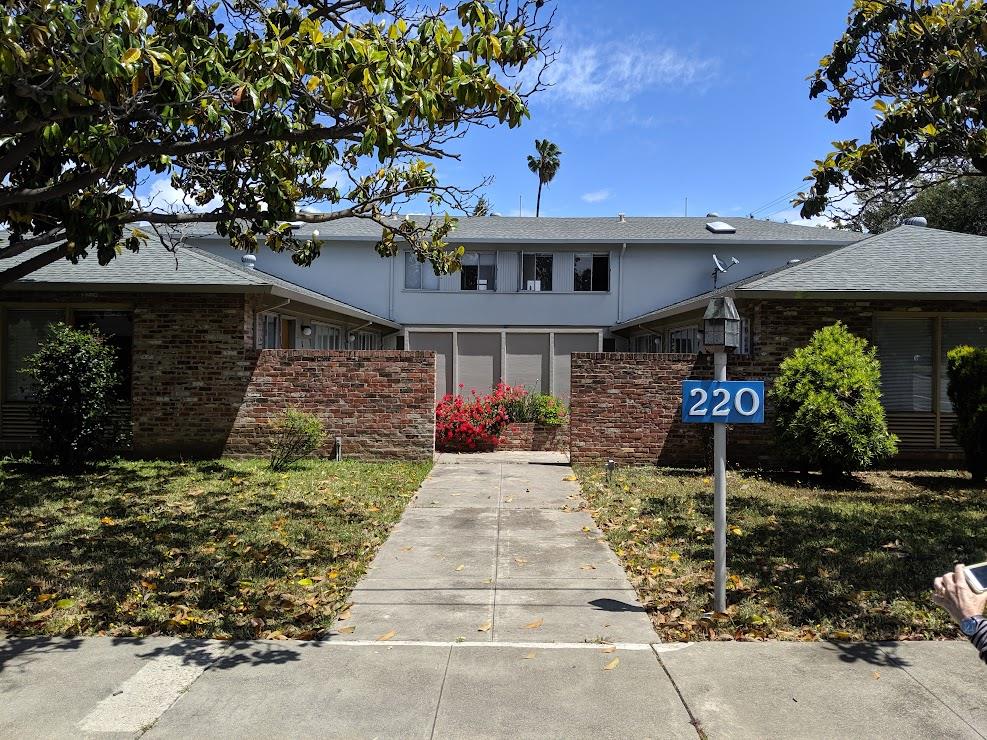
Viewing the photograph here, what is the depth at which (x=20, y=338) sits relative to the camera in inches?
513

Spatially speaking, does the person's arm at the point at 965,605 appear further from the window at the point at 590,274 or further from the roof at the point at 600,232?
the window at the point at 590,274

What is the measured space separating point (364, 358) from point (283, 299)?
191cm

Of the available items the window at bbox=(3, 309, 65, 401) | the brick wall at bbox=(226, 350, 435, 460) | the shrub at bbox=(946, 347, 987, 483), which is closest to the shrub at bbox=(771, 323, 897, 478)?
the shrub at bbox=(946, 347, 987, 483)

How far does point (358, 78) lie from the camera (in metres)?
A: 5.98

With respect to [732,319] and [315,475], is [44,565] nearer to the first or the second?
[315,475]

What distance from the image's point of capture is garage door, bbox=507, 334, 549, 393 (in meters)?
22.1

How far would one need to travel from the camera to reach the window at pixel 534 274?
76.3 ft

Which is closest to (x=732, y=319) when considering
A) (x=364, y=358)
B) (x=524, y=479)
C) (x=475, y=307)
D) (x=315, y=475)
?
(x=524, y=479)

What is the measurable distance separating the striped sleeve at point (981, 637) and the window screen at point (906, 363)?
11.7 meters

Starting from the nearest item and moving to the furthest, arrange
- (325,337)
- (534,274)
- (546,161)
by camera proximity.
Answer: (325,337)
(534,274)
(546,161)

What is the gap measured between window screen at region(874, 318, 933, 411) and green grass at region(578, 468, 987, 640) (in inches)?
74.5

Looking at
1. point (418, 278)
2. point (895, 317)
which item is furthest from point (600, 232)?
point (895, 317)

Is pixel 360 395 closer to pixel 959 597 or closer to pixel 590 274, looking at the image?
pixel 959 597

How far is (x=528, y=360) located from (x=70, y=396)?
44.1 ft
